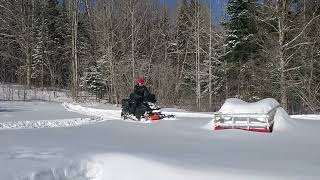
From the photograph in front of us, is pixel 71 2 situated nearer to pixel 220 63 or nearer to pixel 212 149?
pixel 220 63

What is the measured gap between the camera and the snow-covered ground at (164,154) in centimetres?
818

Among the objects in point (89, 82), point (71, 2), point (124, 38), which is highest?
point (71, 2)

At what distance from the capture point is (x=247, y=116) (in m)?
14.4

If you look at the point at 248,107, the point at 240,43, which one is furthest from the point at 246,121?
the point at 240,43

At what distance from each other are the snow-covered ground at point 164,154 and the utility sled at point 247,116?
1.20 feet

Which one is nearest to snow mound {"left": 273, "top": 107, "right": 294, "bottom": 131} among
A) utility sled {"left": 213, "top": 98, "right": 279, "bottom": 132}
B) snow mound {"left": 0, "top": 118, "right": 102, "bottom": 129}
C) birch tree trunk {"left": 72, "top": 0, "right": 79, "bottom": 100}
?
utility sled {"left": 213, "top": 98, "right": 279, "bottom": 132}

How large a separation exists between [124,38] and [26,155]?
33.1 metres

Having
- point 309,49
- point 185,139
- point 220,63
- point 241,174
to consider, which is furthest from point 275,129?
point 220,63

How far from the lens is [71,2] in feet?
166

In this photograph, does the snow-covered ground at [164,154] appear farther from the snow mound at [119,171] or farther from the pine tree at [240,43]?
the pine tree at [240,43]

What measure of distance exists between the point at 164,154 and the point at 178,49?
136 feet

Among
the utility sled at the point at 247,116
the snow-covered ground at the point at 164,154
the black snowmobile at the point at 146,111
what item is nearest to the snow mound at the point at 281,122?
the snow-covered ground at the point at 164,154

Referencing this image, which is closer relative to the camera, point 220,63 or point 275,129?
point 275,129

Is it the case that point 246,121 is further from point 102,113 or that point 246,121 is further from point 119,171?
point 102,113
